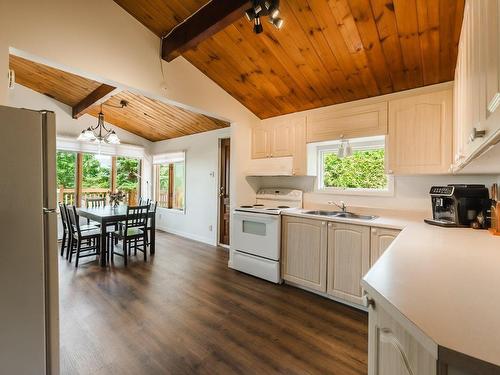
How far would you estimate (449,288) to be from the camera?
827 millimetres

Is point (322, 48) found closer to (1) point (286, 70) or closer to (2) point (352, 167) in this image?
(1) point (286, 70)

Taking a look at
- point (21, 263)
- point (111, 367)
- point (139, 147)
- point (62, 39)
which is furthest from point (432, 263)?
point (139, 147)

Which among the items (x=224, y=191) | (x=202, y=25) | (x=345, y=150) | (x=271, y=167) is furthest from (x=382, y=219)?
(x=224, y=191)

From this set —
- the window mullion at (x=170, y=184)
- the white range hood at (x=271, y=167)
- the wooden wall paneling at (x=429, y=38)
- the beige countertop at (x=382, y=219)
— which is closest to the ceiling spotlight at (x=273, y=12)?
the wooden wall paneling at (x=429, y=38)

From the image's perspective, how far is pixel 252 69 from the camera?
2861 mm

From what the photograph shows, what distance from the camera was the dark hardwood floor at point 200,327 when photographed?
1704mm

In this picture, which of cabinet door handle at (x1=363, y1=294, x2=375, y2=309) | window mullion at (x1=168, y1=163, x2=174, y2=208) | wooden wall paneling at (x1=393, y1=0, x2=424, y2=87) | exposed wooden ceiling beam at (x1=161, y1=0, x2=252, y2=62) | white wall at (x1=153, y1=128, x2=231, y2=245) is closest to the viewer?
cabinet door handle at (x1=363, y1=294, x2=375, y2=309)

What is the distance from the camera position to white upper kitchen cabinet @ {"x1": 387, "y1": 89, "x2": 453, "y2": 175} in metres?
2.17

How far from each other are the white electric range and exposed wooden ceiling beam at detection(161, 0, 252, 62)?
2.01 meters

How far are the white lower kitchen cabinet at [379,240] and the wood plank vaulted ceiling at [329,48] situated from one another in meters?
1.51

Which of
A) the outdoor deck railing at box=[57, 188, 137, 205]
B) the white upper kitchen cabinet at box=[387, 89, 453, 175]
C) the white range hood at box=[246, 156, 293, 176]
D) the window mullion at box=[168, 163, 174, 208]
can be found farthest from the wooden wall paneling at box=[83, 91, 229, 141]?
the white upper kitchen cabinet at box=[387, 89, 453, 175]

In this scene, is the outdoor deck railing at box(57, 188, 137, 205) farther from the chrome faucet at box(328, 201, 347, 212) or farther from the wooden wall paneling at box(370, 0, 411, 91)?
the wooden wall paneling at box(370, 0, 411, 91)

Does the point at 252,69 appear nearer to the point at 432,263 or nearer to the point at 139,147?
the point at 432,263

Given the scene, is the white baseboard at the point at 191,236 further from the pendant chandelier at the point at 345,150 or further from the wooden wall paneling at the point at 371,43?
the wooden wall paneling at the point at 371,43
